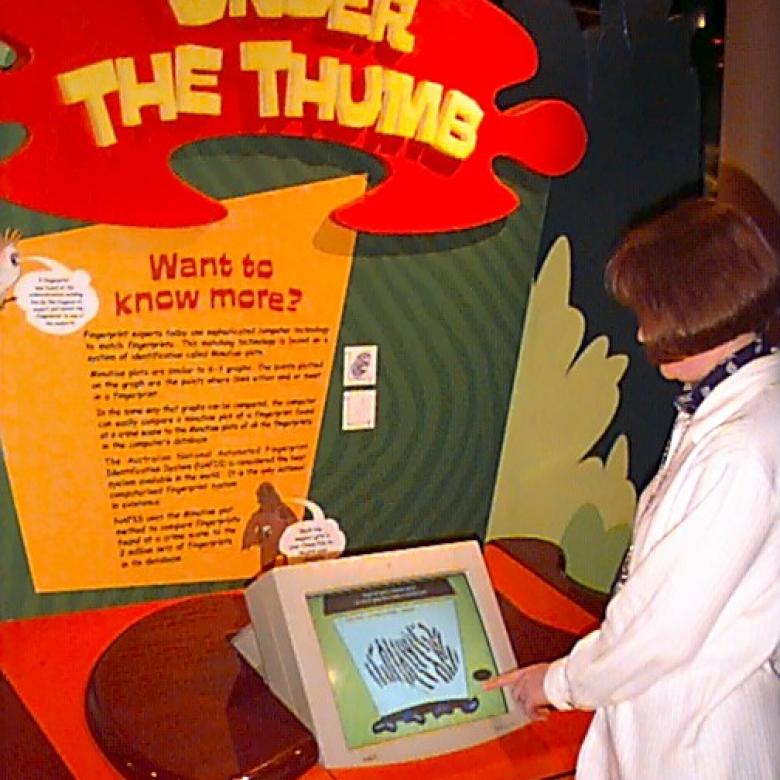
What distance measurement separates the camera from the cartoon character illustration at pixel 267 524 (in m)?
1.95

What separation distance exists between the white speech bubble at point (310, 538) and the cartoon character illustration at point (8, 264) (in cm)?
59

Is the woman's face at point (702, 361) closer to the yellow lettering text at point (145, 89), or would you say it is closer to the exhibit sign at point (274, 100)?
the exhibit sign at point (274, 100)

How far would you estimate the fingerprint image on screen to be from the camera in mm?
1547

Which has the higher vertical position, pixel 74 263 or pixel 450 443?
pixel 74 263

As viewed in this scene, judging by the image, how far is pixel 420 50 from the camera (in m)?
1.85

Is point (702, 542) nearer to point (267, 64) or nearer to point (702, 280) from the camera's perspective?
point (702, 280)

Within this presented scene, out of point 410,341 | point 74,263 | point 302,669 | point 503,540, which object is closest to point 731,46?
point 410,341

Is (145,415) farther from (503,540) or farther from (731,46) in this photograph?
(731,46)

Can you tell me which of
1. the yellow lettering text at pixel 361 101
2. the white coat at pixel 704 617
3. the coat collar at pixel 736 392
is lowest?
the white coat at pixel 704 617

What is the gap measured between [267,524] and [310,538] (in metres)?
0.08

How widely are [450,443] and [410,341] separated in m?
0.21

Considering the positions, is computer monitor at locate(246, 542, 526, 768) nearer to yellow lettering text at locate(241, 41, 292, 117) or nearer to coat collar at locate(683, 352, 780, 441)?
coat collar at locate(683, 352, 780, 441)

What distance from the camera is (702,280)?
1333mm

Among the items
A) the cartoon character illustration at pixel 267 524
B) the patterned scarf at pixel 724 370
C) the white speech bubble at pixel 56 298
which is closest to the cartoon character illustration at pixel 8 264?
the white speech bubble at pixel 56 298
